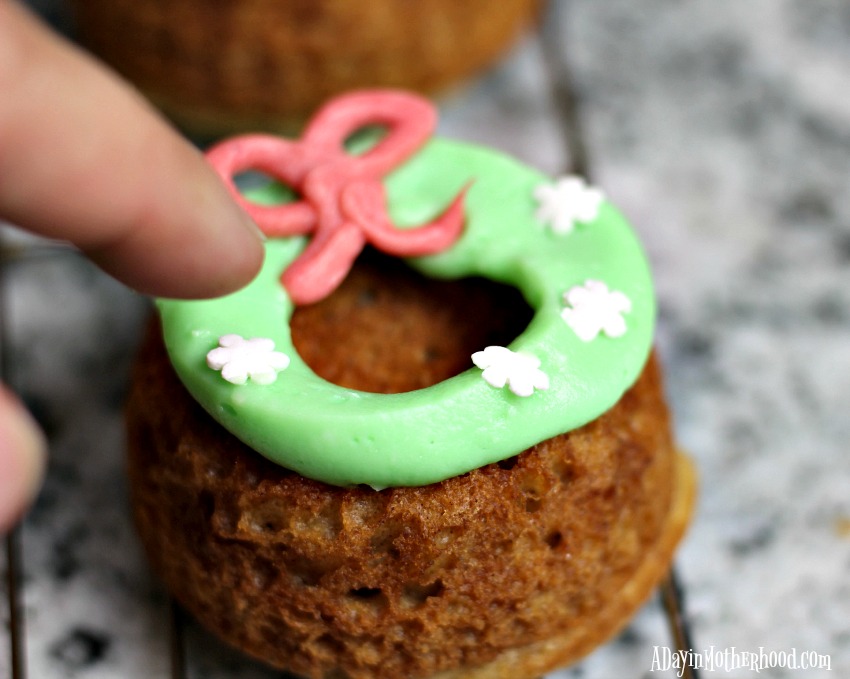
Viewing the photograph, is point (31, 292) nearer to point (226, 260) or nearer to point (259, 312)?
point (259, 312)

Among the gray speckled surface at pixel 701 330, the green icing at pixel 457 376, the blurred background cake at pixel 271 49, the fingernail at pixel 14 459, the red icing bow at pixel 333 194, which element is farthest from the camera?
the blurred background cake at pixel 271 49

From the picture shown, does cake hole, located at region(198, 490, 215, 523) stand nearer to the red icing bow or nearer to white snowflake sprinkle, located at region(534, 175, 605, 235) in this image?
the red icing bow

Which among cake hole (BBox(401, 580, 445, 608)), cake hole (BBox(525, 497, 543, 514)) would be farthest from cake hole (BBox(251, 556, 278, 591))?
cake hole (BBox(525, 497, 543, 514))

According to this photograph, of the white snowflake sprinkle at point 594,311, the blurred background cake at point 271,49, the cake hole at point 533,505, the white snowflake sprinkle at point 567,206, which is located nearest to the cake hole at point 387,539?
the cake hole at point 533,505

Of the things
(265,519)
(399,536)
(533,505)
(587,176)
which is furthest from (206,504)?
(587,176)

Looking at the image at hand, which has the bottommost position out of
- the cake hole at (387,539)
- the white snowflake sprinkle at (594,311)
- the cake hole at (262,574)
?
the cake hole at (262,574)

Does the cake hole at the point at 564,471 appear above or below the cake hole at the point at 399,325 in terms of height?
below

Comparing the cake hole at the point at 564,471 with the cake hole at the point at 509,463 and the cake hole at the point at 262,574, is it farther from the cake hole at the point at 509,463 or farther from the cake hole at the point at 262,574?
the cake hole at the point at 262,574
